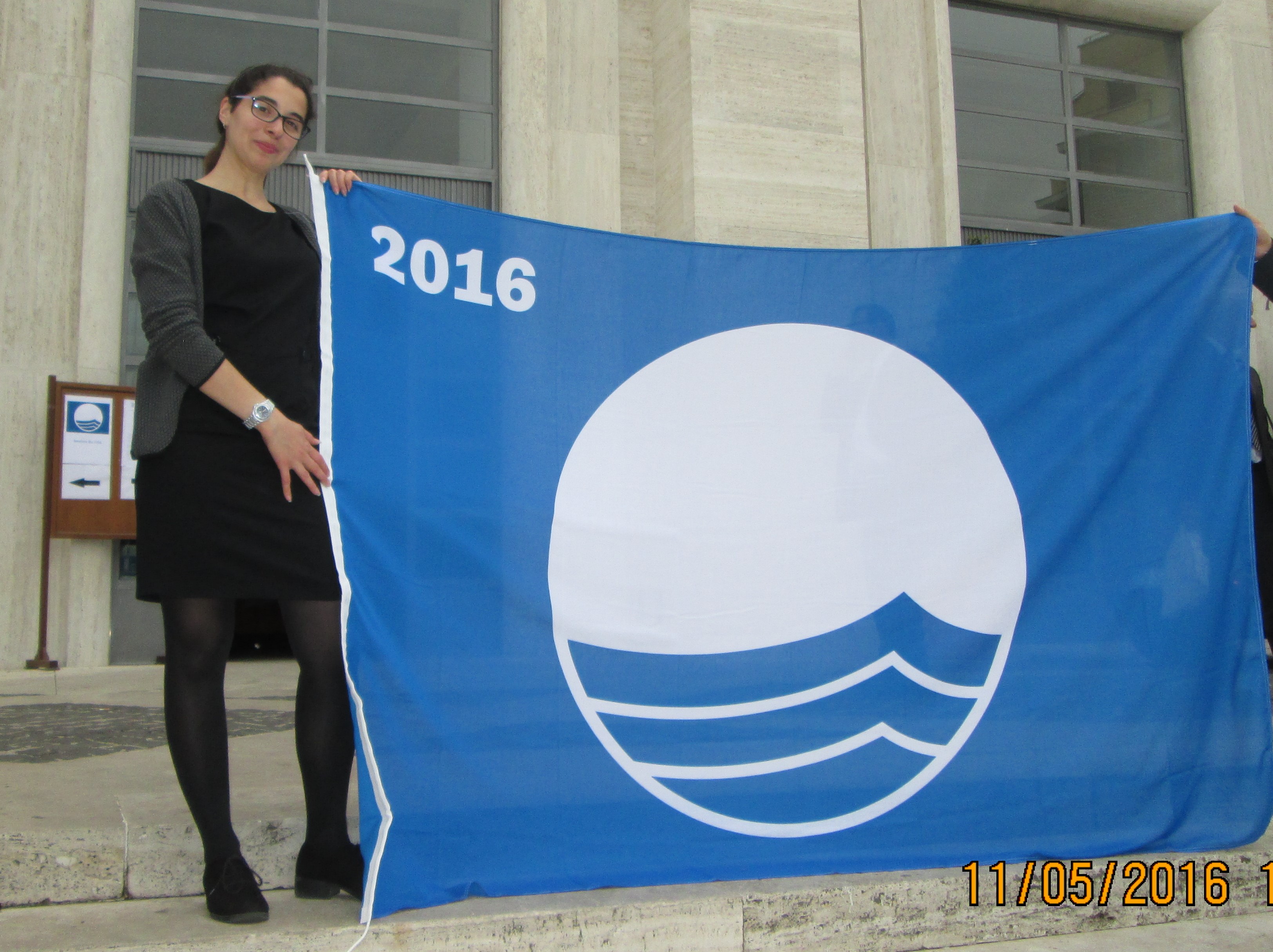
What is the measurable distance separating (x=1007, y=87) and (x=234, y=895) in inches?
326

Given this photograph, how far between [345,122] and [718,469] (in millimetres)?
5552

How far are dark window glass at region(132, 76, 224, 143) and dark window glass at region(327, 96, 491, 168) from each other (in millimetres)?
790

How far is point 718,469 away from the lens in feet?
8.79

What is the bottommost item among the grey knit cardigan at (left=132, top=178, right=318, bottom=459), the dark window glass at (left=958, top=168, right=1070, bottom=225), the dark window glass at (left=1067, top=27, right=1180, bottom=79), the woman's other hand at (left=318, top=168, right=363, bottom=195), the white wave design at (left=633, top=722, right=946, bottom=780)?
the white wave design at (left=633, top=722, right=946, bottom=780)

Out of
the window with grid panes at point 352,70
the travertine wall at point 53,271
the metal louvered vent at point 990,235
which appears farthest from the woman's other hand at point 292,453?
the metal louvered vent at point 990,235

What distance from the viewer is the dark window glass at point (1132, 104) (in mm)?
8695

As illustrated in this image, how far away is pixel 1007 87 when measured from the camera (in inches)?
331

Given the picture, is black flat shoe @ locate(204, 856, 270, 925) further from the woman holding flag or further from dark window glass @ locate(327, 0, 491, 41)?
dark window glass @ locate(327, 0, 491, 41)

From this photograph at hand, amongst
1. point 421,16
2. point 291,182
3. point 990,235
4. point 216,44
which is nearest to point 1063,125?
point 990,235

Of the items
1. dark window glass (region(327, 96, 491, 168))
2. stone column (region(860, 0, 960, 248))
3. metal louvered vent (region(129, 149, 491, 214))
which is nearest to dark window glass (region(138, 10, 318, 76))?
dark window glass (region(327, 96, 491, 168))

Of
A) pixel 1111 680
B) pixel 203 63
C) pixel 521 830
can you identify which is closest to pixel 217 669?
pixel 521 830

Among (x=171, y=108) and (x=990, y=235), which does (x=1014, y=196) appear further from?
(x=171, y=108)

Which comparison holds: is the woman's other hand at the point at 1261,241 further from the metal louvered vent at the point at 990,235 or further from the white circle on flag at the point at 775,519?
the metal louvered vent at the point at 990,235

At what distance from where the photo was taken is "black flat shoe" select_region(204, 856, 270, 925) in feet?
7.14
